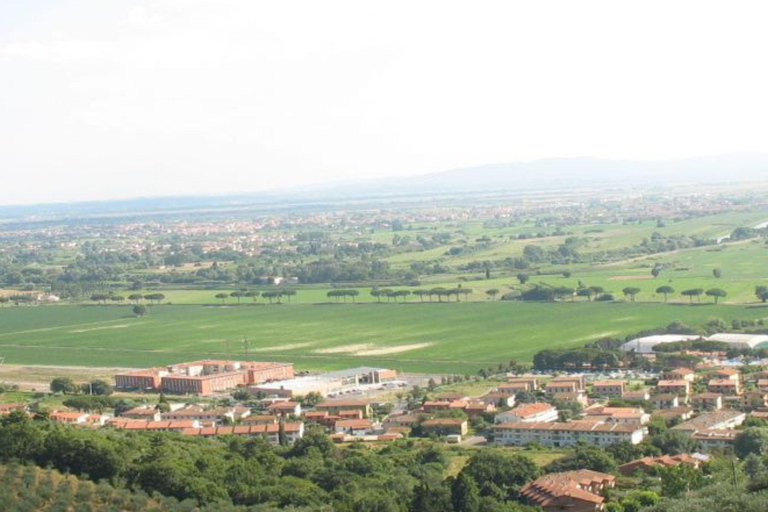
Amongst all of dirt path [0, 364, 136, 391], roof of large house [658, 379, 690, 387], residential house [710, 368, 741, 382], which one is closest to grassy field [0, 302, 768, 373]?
dirt path [0, 364, 136, 391]

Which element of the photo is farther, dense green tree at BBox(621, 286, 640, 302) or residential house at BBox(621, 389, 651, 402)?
dense green tree at BBox(621, 286, 640, 302)

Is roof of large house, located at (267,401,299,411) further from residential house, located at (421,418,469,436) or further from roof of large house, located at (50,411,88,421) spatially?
residential house, located at (421,418,469,436)

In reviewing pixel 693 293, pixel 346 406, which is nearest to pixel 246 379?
pixel 346 406

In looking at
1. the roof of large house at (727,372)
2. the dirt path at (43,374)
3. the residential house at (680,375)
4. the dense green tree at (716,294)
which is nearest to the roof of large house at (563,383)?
the residential house at (680,375)

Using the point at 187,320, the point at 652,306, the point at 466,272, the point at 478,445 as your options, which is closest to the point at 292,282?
the point at 466,272

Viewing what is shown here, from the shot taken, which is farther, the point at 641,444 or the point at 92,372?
the point at 92,372

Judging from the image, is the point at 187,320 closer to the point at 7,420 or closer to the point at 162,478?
the point at 7,420

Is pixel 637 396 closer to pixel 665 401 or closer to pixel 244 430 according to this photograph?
pixel 665 401
